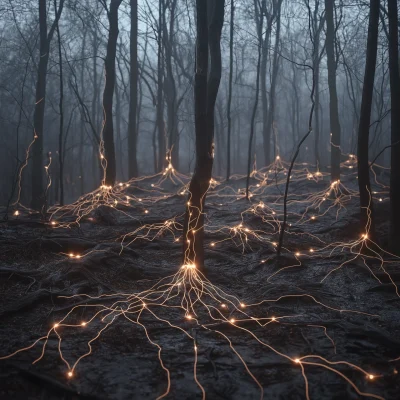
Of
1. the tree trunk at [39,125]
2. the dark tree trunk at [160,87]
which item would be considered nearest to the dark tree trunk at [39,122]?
the tree trunk at [39,125]

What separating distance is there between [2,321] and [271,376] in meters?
2.96

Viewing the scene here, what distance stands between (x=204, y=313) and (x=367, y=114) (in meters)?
4.06

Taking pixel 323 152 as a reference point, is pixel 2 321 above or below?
below

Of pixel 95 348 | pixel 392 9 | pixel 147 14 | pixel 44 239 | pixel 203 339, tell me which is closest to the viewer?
pixel 95 348

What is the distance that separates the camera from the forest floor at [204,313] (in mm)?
3404

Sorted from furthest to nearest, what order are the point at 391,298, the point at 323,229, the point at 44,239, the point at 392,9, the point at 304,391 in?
the point at 323,229, the point at 44,239, the point at 392,9, the point at 391,298, the point at 304,391

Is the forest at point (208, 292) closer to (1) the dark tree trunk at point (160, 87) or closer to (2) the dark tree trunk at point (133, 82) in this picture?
(2) the dark tree trunk at point (133, 82)

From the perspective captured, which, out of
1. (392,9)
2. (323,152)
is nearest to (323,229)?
(392,9)

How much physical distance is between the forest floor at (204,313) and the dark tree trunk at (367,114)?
590 mm

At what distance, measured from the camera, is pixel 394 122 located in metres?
6.75

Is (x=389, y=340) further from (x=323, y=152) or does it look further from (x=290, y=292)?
(x=323, y=152)

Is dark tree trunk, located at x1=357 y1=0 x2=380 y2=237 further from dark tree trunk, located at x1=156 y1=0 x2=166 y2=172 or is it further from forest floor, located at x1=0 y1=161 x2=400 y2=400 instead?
dark tree trunk, located at x1=156 y1=0 x2=166 y2=172

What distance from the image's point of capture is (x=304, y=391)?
130 inches

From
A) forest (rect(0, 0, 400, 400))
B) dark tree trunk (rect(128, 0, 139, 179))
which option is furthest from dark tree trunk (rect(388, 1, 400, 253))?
dark tree trunk (rect(128, 0, 139, 179))
